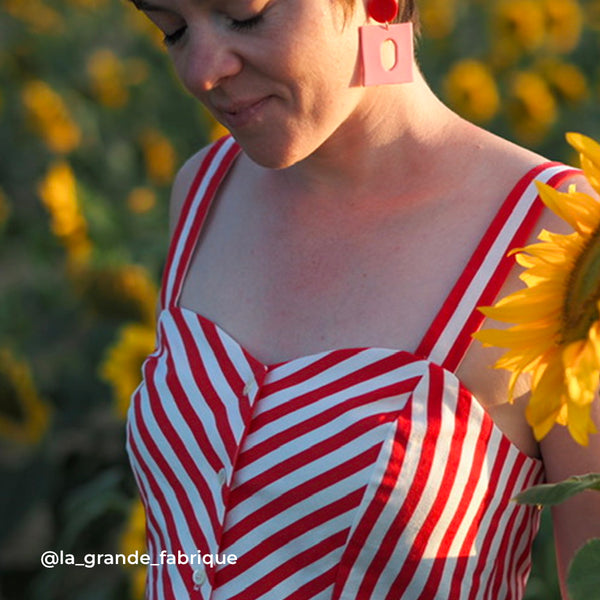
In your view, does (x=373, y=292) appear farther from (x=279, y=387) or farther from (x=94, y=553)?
(x=94, y=553)

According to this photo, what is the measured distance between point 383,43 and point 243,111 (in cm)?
16

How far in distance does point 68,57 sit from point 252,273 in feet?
9.61

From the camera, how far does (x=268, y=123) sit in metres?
1.13

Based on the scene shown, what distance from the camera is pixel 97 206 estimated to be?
9.05 feet

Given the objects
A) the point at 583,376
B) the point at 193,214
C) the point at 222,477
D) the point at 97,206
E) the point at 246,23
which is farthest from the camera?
the point at 97,206

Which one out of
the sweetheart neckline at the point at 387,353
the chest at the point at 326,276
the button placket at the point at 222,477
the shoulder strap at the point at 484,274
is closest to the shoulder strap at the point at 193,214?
the chest at the point at 326,276

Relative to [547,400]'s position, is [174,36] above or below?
above

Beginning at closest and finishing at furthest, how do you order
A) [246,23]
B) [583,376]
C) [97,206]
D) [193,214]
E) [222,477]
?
[583,376] → [246,23] → [222,477] → [193,214] → [97,206]

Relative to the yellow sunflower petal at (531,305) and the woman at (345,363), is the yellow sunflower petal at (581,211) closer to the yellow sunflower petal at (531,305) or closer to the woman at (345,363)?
the yellow sunflower petal at (531,305)

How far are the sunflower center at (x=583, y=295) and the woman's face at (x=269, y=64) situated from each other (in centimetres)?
43

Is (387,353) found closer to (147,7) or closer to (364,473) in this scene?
(364,473)

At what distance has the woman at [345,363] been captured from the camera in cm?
111

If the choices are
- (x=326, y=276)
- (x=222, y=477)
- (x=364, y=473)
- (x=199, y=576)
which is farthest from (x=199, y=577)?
(x=326, y=276)

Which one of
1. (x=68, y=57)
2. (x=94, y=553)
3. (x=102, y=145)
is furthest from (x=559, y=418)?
(x=68, y=57)
